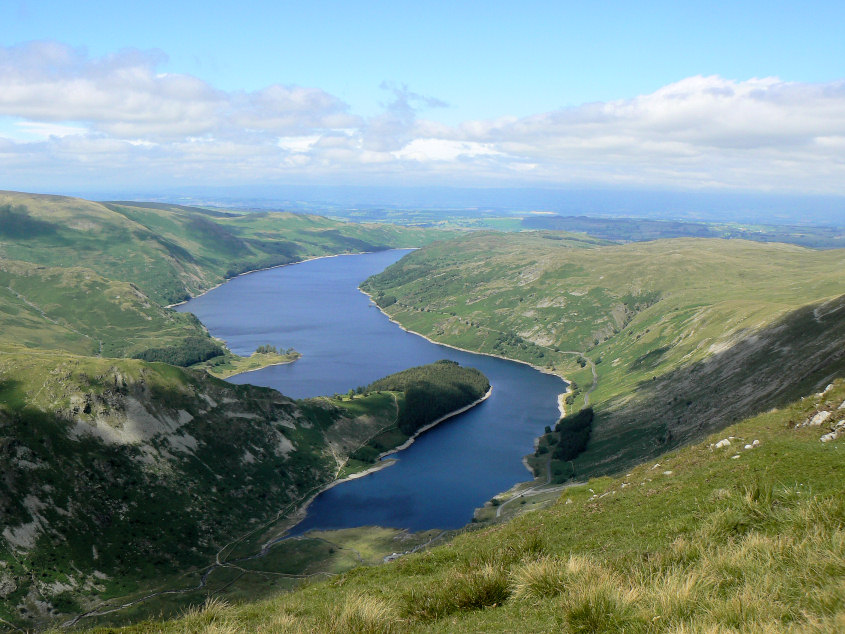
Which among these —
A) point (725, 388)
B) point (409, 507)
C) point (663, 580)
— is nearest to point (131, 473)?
point (409, 507)

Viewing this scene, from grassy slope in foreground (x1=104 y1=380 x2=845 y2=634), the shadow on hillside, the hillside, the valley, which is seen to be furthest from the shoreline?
grassy slope in foreground (x1=104 y1=380 x2=845 y2=634)

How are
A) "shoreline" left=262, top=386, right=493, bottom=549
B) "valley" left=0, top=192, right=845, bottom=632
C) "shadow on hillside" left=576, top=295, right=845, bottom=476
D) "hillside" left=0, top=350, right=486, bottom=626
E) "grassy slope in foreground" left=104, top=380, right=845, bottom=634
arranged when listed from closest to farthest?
"grassy slope in foreground" left=104, top=380, right=845, bottom=634
"valley" left=0, top=192, right=845, bottom=632
"hillside" left=0, top=350, right=486, bottom=626
"shadow on hillside" left=576, top=295, right=845, bottom=476
"shoreline" left=262, top=386, right=493, bottom=549

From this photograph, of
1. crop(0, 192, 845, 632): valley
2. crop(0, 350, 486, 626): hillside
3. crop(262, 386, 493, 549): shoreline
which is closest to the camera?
crop(0, 192, 845, 632): valley

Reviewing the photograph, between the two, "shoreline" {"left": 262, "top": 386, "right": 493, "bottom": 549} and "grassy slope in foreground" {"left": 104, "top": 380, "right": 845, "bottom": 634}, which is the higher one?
"grassy slope in foreground" {"left": 104, "top": 380, "right": 845, "bottom": 634}

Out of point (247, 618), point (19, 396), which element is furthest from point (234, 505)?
point (247, 618)

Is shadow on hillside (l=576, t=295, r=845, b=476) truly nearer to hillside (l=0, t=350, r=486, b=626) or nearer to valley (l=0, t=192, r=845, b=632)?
valley (l=0, t=192, r=845, b=632)

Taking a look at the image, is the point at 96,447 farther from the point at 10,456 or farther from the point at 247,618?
the point at 247,618

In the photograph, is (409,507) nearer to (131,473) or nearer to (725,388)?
(131,473)
